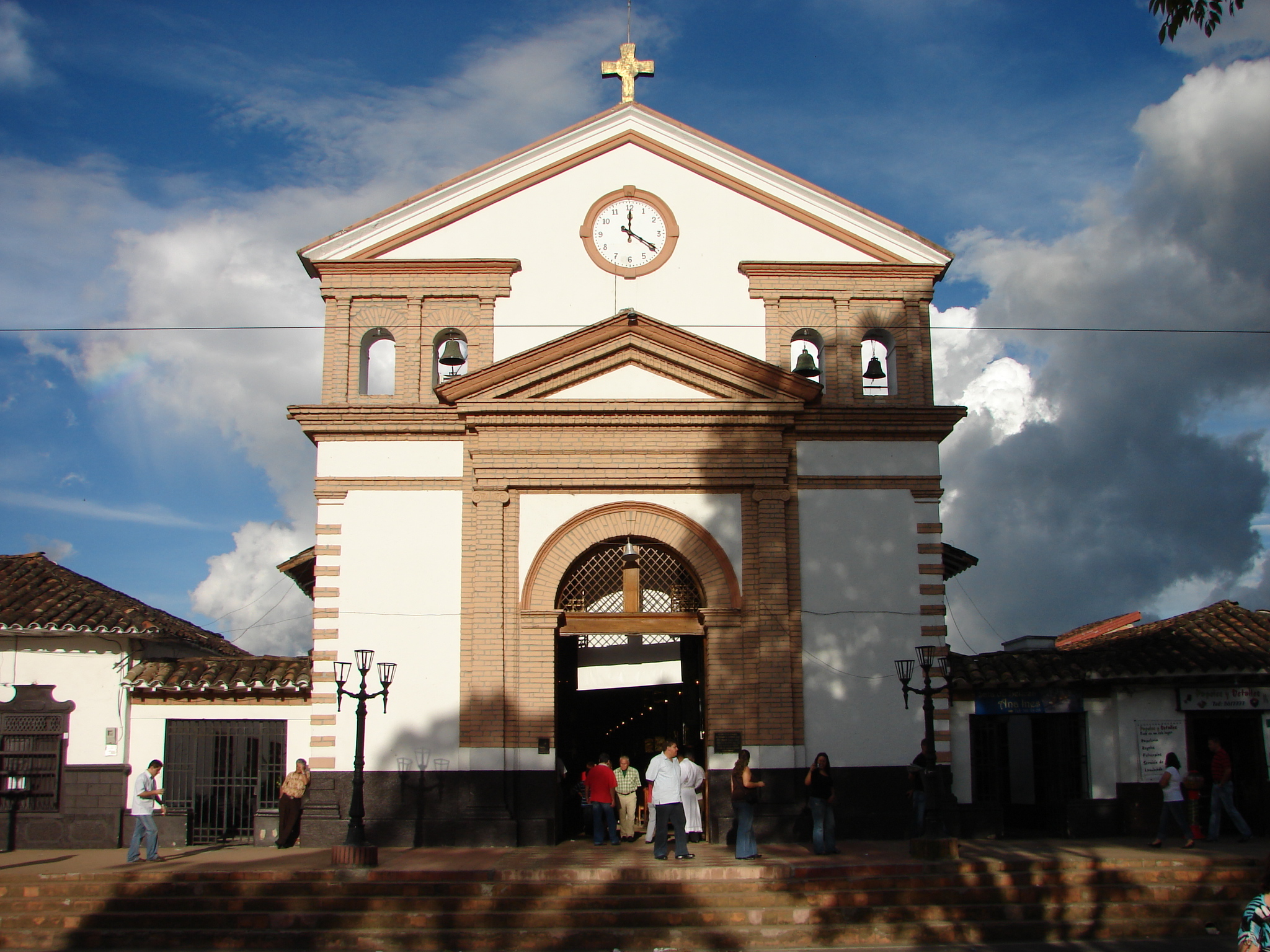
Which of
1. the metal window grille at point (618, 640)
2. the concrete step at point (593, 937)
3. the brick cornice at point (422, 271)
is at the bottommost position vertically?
the concrete step at point (593, 937)

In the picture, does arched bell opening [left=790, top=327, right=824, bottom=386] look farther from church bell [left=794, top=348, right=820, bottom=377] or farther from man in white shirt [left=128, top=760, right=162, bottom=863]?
man in white shirt [left=128, top=760, right=162, bottom=863]

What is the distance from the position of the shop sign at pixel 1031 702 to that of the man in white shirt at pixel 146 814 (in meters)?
12.8

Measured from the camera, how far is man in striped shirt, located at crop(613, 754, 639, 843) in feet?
60.1

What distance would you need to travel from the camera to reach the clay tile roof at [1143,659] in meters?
18.6

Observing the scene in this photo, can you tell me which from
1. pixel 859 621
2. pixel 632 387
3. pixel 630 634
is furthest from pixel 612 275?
pixel 859 621

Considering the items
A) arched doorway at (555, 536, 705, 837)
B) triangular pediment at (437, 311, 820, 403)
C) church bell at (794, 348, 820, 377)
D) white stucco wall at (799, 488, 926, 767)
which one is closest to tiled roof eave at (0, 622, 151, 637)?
Result: triangular pediment at (437, 311, 820, 403)

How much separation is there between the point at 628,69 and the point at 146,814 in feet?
47.4

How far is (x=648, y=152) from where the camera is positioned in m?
19.7

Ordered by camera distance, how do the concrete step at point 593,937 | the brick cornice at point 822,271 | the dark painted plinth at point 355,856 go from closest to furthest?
1. the concrete step at point 593,937
2. the dark painted plinth at point 355,856
3. the brick cornice at point 822,271

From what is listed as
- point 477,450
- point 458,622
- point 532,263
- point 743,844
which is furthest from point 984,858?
point 532,263

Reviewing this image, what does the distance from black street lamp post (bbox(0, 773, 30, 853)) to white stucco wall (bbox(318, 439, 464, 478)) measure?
7.08 metres

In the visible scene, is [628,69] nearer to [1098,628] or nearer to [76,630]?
[76,630]

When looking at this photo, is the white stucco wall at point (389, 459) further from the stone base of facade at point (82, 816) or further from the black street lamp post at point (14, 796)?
the black street lamp post at point (14, 796)

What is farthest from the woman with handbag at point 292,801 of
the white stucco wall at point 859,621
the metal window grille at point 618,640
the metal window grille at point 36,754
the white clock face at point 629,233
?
the white clock face at point 629,233
